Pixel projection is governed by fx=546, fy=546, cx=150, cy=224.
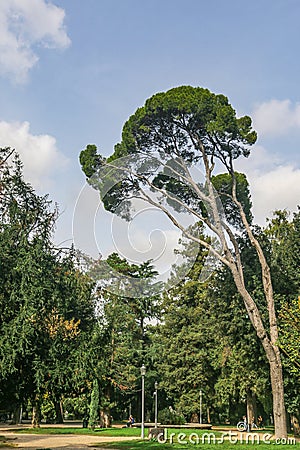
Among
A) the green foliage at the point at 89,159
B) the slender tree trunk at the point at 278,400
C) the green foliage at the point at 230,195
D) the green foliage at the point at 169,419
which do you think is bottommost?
the green foliage at the point at 169,419

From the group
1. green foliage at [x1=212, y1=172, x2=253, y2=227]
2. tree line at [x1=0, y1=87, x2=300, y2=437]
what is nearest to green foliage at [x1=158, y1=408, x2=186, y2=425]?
tree line at [x1=0, y1=87, x2=300, y2=437]

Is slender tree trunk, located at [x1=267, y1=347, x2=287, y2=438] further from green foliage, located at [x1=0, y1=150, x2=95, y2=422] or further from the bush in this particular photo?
the bush

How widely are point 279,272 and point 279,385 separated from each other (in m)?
6.01

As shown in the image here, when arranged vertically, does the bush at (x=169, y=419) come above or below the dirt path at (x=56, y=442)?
above

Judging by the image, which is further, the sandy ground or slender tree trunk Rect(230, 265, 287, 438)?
slender tree trunk Rect(230, 265, 287, 438)

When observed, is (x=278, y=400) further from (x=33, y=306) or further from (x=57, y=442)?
(x=33, y=306)

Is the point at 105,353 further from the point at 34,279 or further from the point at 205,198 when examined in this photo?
the point at 205,198

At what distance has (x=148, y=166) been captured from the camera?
2034 cm

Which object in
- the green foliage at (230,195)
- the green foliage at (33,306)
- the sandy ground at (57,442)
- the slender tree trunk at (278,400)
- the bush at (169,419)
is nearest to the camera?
the green foliage at (33,306)

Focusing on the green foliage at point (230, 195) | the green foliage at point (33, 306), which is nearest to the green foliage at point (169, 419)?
the green foliage at point (230, 195)

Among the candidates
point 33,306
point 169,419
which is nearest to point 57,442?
point 33,306

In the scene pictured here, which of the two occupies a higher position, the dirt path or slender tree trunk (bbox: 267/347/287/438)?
slender tree trunk (bbox: 267/347/287/438)

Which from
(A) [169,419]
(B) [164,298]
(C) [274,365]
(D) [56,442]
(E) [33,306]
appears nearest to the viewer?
(E) [33,306]

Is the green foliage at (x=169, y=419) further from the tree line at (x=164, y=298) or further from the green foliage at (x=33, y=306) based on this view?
the green foliage at (x=33, y=306)
